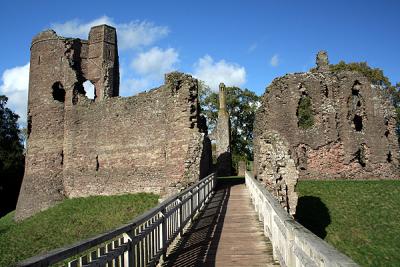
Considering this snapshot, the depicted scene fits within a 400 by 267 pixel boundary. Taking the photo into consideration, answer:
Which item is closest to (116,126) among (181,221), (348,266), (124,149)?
(124,149)

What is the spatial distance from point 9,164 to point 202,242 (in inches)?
1311

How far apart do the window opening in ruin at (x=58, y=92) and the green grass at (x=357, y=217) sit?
16.9 metres

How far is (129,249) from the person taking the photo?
5102 millimetres

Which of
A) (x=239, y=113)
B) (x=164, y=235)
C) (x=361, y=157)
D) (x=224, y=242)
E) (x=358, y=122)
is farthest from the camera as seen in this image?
(x=239, y=113)

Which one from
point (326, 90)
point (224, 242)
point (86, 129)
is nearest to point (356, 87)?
point (326, 90)

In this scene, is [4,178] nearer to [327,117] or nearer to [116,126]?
[116,126]

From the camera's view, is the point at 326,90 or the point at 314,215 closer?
the point at 314,215

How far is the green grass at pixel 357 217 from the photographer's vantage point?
13148 mm

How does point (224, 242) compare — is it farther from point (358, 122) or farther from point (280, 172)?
point (358, 122)

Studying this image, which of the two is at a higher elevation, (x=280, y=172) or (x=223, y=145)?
(x=223, y=145)

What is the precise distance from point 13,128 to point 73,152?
19361 mm

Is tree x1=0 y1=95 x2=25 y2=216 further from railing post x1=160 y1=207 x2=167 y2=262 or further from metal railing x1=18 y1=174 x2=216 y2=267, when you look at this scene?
railing post x1=160 y1=207 x2=167 y2=262

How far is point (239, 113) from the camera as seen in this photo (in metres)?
55.0

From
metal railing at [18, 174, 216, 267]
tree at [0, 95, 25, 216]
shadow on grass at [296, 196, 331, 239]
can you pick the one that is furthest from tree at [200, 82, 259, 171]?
metal railing at [18, 174, 216, 267]
